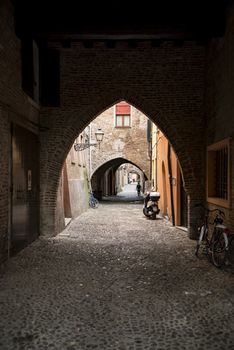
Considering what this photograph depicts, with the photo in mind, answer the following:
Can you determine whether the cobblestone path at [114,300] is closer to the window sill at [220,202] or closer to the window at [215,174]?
the window sill at [220,202]

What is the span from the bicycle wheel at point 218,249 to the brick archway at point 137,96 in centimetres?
327

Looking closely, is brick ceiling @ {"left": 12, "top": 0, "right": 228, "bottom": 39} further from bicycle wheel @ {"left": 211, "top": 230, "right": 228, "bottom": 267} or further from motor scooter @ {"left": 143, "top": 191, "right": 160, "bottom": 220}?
motor scooter @ {"left": 143, "top": 191, "right": 160, "bottom": 220}

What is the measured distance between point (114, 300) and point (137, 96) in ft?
20.9

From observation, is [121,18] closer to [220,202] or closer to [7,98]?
[7,98]

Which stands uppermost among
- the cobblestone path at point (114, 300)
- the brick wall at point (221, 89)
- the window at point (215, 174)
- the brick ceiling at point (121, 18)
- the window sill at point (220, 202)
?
the brick ceiling at point (121, 18)

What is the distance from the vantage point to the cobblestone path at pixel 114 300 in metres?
3.47

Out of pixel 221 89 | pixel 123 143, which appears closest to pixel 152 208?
pixel 221 89

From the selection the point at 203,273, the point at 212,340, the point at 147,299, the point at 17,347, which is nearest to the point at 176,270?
the point at 203,273

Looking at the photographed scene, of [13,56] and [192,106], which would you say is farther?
[192,106]

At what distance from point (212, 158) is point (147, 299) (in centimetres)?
519

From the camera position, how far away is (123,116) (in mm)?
22938

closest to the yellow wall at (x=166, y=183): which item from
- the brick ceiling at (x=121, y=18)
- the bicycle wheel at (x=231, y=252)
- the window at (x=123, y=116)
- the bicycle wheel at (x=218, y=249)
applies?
the brick ceiling at (x=121, y=18)

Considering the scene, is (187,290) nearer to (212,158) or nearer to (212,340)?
(212,340)

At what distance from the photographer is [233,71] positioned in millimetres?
6836
